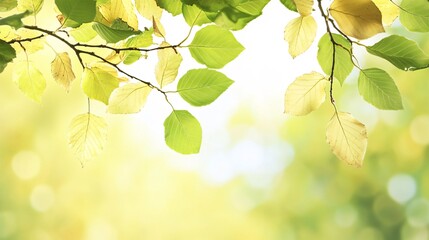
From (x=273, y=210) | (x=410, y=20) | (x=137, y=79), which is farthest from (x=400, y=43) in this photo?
(x=273, y=210)

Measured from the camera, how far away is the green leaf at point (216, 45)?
309 millimetres

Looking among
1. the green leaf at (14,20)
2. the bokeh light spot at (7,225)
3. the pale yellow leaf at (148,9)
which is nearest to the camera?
the green leaf at (14,20)

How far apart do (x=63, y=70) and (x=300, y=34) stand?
15 cm

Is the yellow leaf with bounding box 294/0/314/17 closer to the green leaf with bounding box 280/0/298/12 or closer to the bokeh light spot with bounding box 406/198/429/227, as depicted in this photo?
the green leaf with bounding box 280/0/298/12

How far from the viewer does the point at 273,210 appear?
12.5ft

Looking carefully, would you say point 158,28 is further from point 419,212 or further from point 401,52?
point 419,212

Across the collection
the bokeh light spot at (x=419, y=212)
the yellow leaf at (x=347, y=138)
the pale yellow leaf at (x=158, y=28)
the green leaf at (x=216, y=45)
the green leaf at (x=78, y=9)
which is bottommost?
the bokeh light spot at (x=419, y=212)

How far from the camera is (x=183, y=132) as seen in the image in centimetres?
32

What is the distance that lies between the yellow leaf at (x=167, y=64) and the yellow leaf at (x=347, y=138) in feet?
0.33

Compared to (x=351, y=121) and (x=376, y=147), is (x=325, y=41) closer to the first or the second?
(x=351, y=121)

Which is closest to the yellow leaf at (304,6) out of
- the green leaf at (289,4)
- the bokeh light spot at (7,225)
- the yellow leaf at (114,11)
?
the green leaf at (289,4)

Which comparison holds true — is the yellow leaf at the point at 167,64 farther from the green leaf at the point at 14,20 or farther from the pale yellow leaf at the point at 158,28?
the green leaf at the point at 14,20

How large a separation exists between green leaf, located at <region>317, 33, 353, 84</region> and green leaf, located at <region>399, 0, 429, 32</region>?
4 centimetres

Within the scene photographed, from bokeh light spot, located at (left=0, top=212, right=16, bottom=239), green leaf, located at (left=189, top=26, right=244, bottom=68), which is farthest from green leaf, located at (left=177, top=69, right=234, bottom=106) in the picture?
bokeh light spot, located at (left=0, top=212, right=16, bottom=239)
